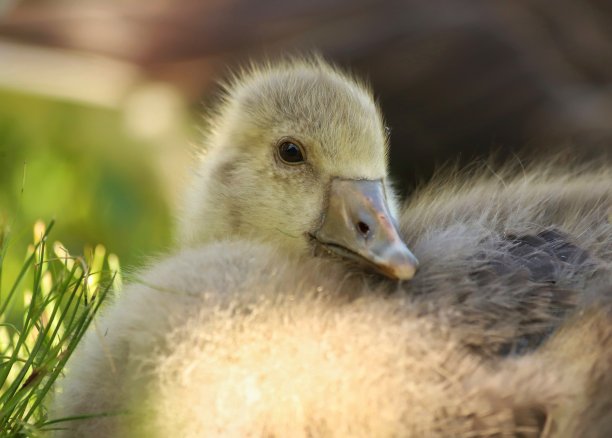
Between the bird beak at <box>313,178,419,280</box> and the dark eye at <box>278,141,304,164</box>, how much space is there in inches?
2.9

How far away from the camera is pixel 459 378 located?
3.74ft

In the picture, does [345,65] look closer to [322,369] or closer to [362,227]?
[362,227]

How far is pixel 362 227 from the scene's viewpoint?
1.48m

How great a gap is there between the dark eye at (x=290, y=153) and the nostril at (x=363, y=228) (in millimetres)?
173

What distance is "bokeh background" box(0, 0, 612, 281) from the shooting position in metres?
3.18

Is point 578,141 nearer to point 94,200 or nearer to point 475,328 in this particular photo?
point 94,200

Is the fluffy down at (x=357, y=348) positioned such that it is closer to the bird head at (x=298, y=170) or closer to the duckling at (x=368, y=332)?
the duckling at (x=368, y=332)

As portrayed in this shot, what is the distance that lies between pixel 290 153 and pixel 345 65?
1.61 meters

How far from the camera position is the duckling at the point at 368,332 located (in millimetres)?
1127

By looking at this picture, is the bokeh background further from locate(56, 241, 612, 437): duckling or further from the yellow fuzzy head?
locate(56, 241, 612, 437): duckling

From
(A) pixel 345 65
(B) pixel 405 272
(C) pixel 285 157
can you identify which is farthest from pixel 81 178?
(B) pixel 405 272

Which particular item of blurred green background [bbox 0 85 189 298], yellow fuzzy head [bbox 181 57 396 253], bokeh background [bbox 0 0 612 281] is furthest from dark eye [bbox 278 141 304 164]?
bokeh background [bbox 0 0 612 281]

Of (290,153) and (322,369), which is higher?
(290,153)

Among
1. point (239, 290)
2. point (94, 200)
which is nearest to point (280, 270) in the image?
point (239, 290)
